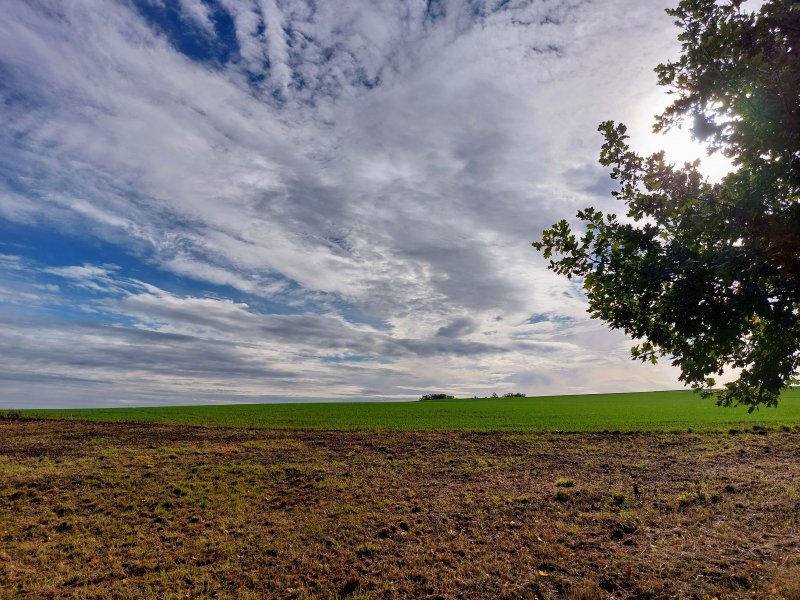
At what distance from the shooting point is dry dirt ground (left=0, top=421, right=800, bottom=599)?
902cm

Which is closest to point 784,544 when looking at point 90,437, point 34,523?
point 34,523

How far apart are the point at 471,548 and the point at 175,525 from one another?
8690 mm

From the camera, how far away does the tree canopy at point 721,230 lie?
7.06 metres

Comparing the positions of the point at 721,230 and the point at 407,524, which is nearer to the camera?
the point at 721,230

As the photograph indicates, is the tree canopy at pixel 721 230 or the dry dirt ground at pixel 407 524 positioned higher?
the tree canopy at pixel 721 230

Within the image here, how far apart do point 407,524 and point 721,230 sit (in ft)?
34.1

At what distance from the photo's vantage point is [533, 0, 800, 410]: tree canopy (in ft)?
23.2

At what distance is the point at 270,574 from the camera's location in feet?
31.7

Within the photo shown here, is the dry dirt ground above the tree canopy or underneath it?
underneath

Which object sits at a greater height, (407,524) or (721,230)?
(721,230)

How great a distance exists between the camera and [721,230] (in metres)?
7.54

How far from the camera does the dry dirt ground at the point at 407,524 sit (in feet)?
29.6

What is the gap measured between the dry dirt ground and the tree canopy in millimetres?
4328

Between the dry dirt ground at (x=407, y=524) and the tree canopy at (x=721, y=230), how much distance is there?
170 inches
